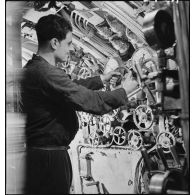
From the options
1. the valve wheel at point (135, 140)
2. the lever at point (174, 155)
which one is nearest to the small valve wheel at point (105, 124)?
the valve wheel at point (135, 140)

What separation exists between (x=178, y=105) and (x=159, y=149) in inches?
9.6

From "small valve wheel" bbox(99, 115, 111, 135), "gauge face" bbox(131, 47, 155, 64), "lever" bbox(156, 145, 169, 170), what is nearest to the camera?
"lever" bbox(156, 145, 169, 170)

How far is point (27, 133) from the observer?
175 centimetres

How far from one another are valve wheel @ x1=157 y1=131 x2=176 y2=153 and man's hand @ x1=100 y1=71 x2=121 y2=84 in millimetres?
391

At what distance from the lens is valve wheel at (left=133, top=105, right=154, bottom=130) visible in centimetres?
157

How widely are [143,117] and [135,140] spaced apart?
0.42ft

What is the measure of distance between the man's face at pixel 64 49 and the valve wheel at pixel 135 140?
583mm

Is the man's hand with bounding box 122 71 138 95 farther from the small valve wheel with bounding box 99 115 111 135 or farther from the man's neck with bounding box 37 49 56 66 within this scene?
the man's neck with bounding box 37 49 56 66

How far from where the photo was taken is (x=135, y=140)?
159 cm

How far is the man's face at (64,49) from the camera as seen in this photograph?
1.75 m

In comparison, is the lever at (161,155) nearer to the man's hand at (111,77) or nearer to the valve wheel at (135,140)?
the valve wheel at (135,140)

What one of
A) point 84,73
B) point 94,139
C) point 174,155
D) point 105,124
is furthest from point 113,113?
point 174,155

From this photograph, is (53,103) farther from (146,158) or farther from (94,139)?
(146,158)

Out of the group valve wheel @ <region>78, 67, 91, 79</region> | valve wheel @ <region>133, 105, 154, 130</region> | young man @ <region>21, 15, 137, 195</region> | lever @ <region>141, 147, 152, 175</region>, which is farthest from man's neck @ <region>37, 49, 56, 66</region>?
lever @ <region>141, 147, 152, 175</region>
